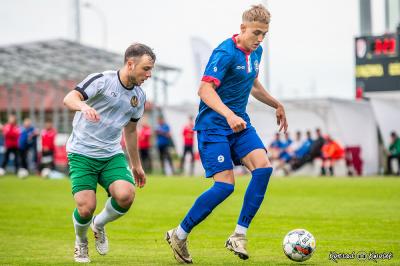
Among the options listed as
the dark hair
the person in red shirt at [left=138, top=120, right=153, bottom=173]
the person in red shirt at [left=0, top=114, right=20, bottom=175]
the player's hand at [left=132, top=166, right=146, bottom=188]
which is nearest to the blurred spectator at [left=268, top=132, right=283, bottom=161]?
the person in red shirt at [left=138, top=120, right=153, bottom=173]

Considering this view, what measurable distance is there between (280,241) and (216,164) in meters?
2.32

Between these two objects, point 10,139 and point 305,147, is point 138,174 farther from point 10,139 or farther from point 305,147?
point 10,139

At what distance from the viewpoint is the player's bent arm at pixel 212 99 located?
7159 millimetres

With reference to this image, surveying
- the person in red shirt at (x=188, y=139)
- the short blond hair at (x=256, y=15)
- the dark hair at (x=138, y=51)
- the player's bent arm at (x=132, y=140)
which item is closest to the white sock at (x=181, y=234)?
the player's bent arm at (x=132, y=140)

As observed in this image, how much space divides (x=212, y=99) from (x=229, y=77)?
1.36ft

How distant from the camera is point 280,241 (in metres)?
9.45

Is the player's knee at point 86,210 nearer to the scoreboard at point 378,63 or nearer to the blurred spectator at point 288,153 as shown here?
the scoreboard at point 378,63

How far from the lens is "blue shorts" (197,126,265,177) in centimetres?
751

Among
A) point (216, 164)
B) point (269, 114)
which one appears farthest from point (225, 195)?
point (269, 114)

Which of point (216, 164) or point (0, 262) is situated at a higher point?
point (216, 164)

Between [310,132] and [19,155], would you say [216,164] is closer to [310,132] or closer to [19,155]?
[310,132]

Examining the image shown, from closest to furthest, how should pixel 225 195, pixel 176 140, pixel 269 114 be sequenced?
pixel 225 195
pixel 269 114
pixel 176 140

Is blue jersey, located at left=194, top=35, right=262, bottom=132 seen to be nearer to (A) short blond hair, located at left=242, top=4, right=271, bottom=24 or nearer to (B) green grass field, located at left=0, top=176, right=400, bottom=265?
(A) short blond hair, located at left=242, top=4, right=271, bottom=24

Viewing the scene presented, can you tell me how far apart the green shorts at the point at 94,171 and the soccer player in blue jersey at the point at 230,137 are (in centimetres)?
79
